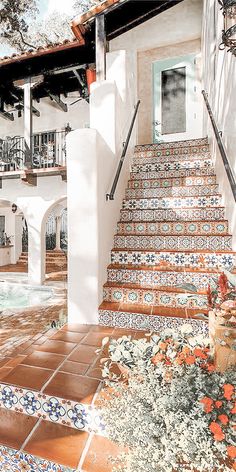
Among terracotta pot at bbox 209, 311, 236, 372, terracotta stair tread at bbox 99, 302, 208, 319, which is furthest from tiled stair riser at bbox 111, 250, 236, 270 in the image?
terracotta pot at bbox 209, 311, 236, 372

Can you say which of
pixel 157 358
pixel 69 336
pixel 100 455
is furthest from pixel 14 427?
pixel 157 358

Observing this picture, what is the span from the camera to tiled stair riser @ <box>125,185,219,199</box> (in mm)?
3441

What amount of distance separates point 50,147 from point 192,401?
25.7 ft

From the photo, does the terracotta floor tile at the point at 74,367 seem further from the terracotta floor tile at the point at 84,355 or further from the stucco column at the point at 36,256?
the stucco column at the point at 36,256

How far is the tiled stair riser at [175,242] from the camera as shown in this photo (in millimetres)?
2752

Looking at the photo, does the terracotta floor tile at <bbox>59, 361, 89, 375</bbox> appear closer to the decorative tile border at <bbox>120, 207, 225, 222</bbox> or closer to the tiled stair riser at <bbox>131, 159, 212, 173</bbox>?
the decorative tile border at <bbox>120, 207, 225, 222</bbox>

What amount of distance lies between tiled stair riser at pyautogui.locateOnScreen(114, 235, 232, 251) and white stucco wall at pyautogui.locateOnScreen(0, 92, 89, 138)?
6632mm

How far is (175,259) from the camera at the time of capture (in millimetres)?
2744

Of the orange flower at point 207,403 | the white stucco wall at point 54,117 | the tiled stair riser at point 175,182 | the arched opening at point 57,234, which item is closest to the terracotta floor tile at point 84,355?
the orange flower at point 207,403

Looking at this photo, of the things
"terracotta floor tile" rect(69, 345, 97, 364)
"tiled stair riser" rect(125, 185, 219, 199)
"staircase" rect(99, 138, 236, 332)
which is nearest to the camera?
"terracotta floor tile" rect(69, 345, 97, 364)

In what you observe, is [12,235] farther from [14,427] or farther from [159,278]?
[14,427]

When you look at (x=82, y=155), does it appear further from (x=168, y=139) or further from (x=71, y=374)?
(x=168, y=139)

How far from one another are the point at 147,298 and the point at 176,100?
5.96 m

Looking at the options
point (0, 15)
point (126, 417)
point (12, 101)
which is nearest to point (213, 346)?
point (126, 417)
